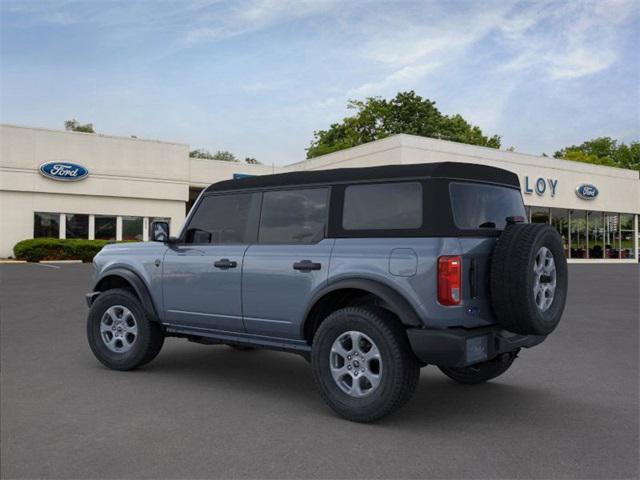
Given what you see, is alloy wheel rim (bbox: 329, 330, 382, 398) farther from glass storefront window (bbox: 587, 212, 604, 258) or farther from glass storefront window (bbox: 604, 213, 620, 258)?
glass storefront window (bbox: 604, 213, 620, 258)

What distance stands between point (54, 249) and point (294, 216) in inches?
1174

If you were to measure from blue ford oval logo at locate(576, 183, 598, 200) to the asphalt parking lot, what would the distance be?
38769 mm

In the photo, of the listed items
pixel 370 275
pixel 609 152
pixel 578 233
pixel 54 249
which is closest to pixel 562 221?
pixel 578 233

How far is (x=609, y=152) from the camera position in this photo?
308ft

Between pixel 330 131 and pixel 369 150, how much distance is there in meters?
27.6

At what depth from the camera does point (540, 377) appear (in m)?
6.15

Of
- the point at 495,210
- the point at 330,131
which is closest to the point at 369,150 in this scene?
the point at 330,131

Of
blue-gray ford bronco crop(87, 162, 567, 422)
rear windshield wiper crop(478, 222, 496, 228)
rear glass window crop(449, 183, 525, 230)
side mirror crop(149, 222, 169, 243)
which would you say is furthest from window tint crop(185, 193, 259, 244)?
rear windshield wiper crop(478, 222, 496, 228)

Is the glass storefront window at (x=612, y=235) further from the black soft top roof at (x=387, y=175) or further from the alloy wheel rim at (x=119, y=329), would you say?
the alloy wheel rim at (x=119, y=329)

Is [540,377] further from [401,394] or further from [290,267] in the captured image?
[290,267]

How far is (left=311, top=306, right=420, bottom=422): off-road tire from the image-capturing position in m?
4.46

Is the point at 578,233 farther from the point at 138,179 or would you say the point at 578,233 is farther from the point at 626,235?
the point at 138,179

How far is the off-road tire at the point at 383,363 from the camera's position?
4.46m

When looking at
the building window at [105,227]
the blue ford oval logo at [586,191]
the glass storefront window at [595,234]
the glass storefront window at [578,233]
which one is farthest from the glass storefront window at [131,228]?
the glass storefront window at [595,234]
